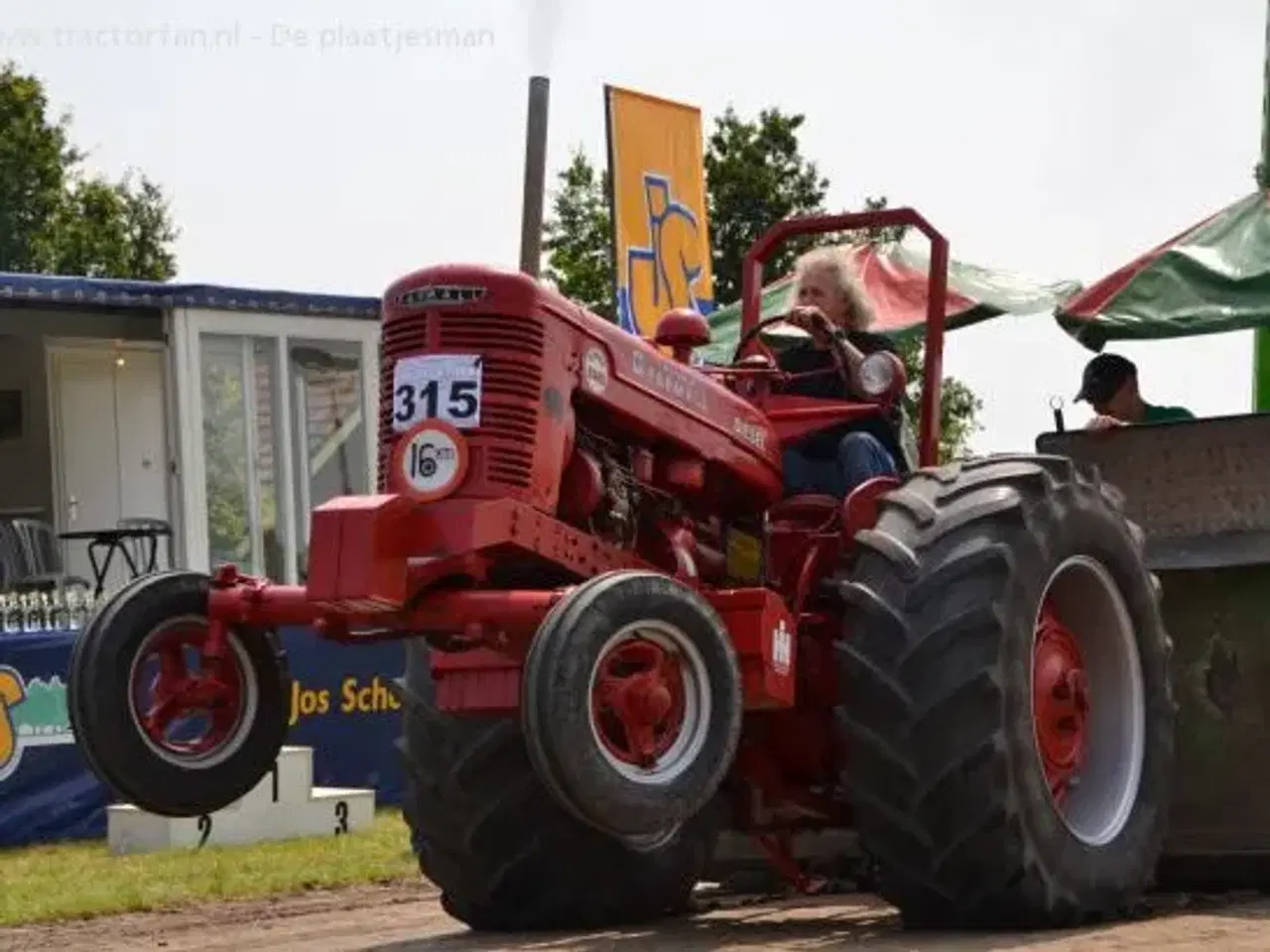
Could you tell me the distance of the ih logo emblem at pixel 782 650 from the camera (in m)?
7.68

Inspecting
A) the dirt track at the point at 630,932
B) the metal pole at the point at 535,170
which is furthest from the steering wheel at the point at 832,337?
the metal pole at the point at 535,170

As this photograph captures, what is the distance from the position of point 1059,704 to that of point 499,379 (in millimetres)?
2000

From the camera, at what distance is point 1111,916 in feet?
26.9

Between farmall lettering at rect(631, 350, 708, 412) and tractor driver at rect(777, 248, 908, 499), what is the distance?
0.57m

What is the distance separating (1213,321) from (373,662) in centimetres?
596

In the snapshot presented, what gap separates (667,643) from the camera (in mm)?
7062

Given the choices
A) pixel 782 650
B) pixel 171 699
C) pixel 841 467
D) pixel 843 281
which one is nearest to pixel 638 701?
pixel 782 650

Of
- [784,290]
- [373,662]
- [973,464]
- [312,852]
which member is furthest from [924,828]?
[373,662]

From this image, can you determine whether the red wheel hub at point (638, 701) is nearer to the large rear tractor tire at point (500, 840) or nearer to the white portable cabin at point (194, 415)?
the large rear tractor tire at point (500, 840)

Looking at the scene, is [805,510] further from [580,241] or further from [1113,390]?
[580,241]

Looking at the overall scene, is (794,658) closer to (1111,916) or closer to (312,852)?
(1111,916)

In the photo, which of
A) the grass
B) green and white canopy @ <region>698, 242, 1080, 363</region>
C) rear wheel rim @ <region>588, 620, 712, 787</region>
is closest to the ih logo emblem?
rear wheel rim @ <region>588, 620, 712, 787</region>

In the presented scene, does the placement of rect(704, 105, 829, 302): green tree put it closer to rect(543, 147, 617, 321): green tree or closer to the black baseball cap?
rect(543, 147, 617, 321): green tree

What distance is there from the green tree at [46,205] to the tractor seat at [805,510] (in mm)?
31761
